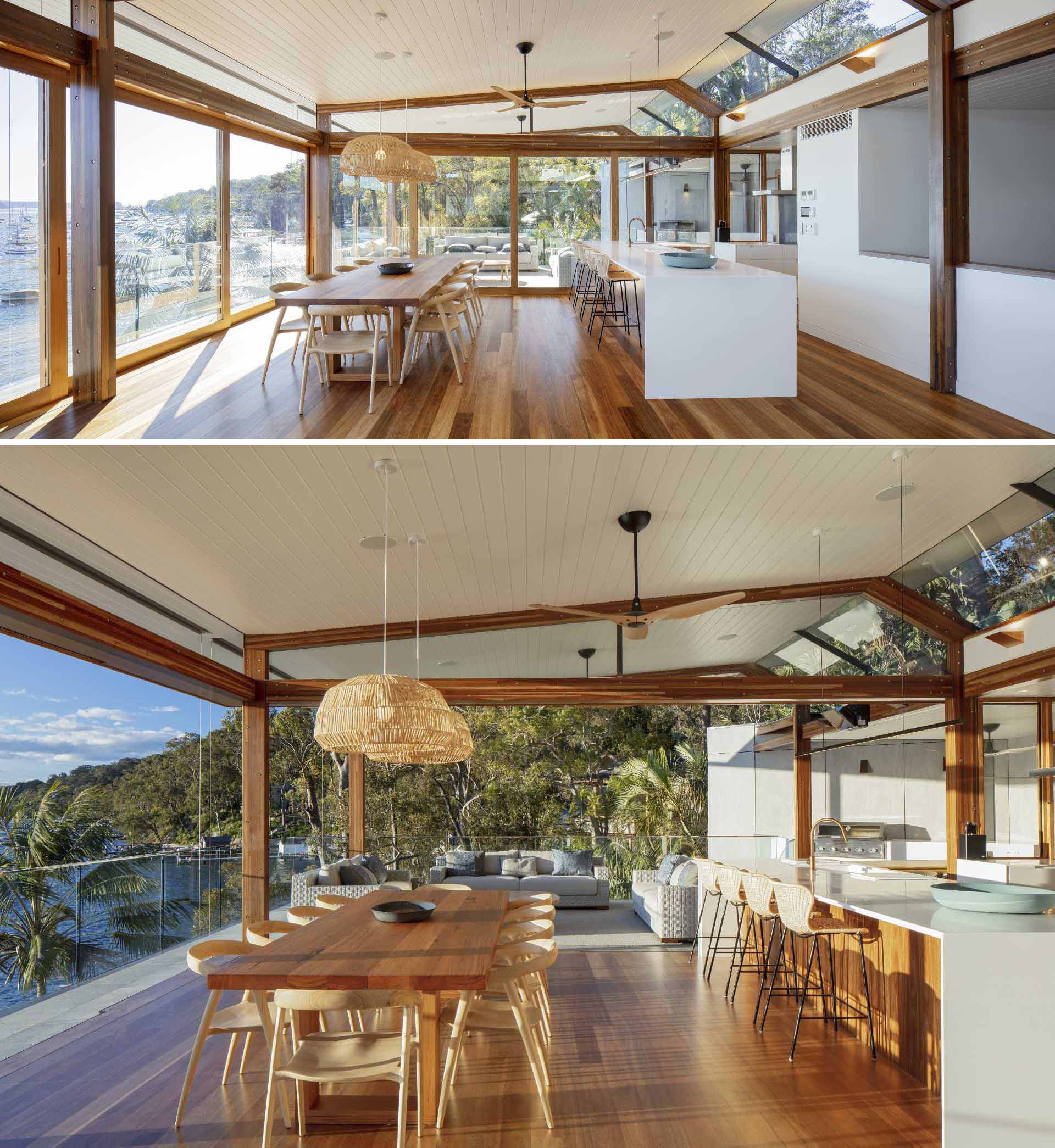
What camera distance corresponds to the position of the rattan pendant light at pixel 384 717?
5758 mm

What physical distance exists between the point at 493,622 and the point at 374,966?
556 centimetres

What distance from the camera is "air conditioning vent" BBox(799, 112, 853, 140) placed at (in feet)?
30.3

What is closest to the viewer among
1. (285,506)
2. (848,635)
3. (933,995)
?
(933,995)

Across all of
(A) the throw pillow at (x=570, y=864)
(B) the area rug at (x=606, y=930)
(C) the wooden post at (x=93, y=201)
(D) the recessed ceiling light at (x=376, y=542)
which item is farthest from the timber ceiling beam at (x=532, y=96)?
(B) the area rug at (x=606, y=930)

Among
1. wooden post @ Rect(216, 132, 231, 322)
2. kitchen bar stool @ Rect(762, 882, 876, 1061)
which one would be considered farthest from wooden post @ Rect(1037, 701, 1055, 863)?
wooden post @ Rect(216, 132, 231, 322)

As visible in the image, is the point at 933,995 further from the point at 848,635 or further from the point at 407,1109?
the point at 848,635

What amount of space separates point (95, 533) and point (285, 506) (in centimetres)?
114

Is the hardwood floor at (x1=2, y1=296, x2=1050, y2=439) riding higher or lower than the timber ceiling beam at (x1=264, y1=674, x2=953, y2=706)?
higher

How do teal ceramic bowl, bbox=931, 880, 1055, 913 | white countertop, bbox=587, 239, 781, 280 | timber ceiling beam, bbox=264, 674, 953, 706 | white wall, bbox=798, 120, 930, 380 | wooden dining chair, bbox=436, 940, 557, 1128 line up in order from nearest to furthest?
teal ceramic bowl, bbox=931, 880, 1055, 913
wooden dining chair, bbox=436, 940, 557, 1128
white countertop, bbox=587, 239, 781, 280
white wall, bbox=798, 120, 930, 380
timber ceiling beam, bbox=264, 674, 953, 706

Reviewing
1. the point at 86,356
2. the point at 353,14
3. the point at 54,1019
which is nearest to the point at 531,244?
the point at 353,14

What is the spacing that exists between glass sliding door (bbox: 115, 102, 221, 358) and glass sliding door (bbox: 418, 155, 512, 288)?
4115mm

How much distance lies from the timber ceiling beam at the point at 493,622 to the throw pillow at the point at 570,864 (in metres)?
4.62

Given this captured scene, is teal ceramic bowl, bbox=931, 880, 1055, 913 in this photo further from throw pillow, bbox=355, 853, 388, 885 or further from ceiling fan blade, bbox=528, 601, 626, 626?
throw pillow, bbox=355, 853, 388, 885

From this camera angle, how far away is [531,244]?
13.7 metres
